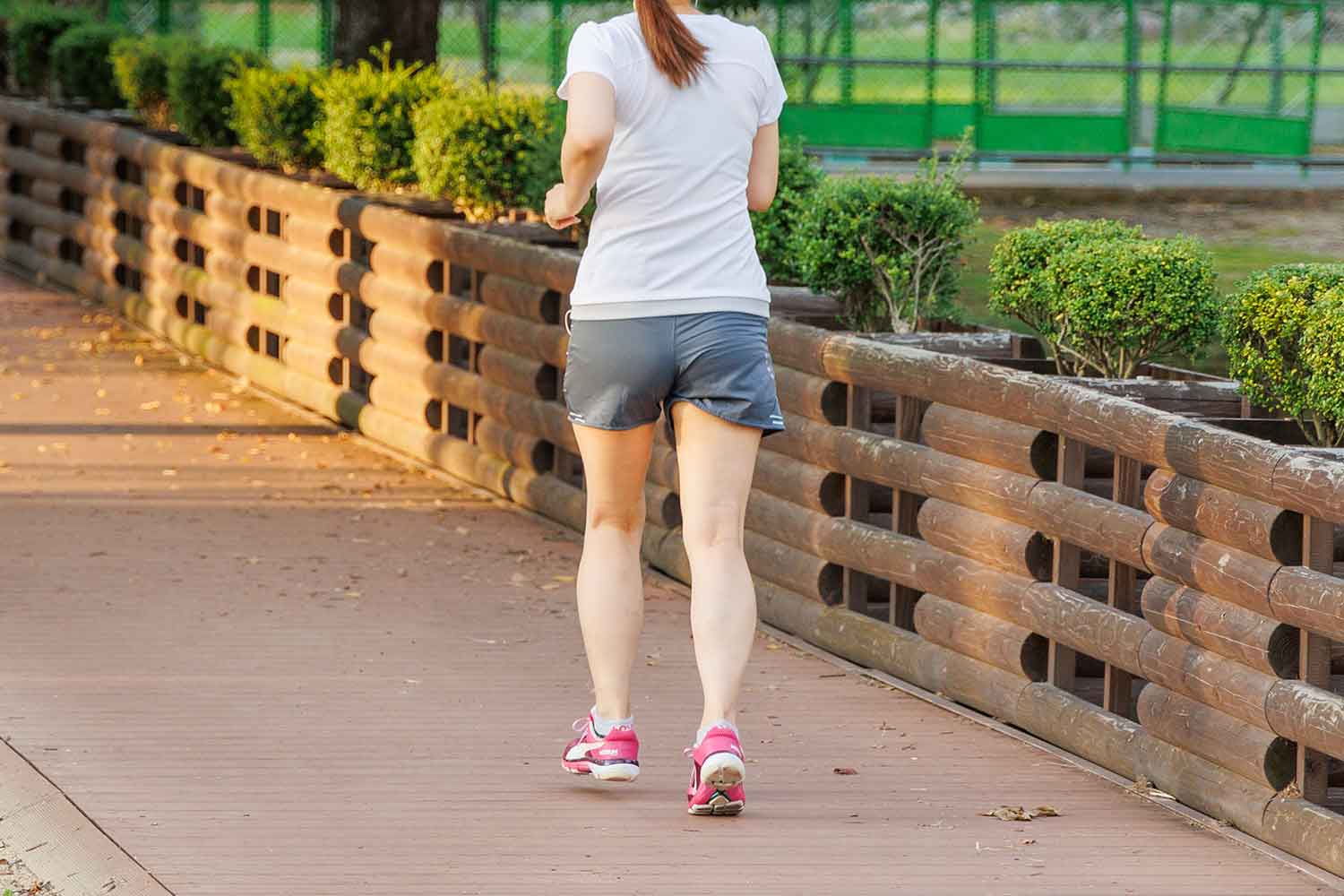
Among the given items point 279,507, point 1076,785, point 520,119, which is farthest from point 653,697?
→ point 520,119

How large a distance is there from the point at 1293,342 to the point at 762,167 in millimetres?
1625

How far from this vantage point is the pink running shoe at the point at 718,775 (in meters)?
5.46

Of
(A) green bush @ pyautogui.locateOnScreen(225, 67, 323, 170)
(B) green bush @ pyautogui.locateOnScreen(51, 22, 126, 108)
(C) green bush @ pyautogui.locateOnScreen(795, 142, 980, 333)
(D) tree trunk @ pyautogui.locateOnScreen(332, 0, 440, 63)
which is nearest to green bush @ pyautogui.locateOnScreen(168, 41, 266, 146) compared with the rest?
(D) tree trunk @ pyautogui.locateOnScreen(332, 0, 440, 63)

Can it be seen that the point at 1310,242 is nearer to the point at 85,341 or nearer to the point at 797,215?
the point at 85,341

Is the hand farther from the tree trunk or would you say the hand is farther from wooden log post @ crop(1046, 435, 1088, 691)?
the tree trunk

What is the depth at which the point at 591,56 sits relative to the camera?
5371mm

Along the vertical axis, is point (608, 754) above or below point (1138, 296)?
below

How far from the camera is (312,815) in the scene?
219 inches

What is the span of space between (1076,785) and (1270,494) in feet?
3.30

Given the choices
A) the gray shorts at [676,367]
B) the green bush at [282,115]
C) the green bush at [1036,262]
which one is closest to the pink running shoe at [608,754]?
the gray shorts at [676,367]

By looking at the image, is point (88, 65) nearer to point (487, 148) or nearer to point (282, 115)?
point (282, 115)

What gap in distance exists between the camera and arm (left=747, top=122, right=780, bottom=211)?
18.5ft

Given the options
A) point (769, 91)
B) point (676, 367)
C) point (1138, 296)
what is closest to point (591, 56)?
point (769, 91)

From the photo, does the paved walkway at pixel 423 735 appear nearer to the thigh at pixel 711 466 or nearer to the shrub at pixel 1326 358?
the thigh at pixel 711 466
